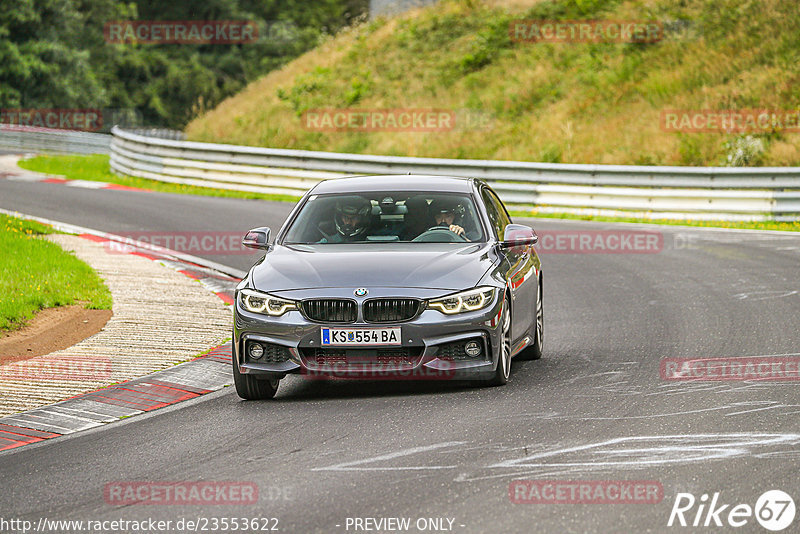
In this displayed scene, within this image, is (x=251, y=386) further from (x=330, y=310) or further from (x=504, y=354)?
(x=504, y=354)

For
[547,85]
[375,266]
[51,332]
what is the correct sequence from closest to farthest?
[375,266] < [51,332] < [547,85]

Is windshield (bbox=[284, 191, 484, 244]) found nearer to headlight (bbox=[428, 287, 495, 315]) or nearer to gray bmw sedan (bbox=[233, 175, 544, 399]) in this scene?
gray bmw sedan (bbox=[233, 175, 544, 399])

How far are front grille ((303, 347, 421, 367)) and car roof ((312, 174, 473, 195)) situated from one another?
2044 mm

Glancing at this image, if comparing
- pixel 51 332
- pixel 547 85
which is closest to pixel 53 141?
pixel 547 85

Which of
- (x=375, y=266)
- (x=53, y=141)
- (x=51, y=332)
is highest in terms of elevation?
(x=375, y=266)

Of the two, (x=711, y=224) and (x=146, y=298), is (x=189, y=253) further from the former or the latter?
(x=711, y=224)

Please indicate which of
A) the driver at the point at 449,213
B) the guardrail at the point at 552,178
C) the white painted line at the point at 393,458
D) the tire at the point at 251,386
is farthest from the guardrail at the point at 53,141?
the white painted line at the point at 393,458

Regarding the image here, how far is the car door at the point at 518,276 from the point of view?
931cm

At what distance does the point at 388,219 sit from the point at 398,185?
0.47 metres

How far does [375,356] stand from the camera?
27.4ft

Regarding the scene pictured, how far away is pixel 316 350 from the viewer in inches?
332

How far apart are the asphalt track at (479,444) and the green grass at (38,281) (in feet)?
11.9

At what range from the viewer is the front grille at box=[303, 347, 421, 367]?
8344mm

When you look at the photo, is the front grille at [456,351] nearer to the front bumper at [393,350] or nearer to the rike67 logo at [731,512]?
the front bumper at [393,350]
